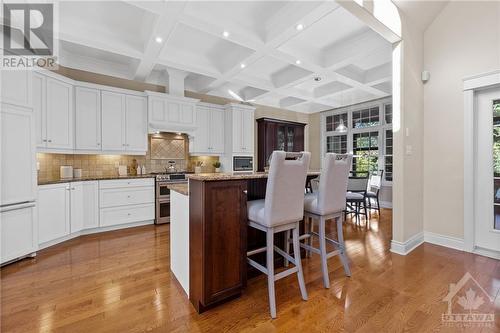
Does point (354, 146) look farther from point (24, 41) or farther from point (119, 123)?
point (24, 41)

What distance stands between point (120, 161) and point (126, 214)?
3.58 ft

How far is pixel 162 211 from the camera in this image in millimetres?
4262

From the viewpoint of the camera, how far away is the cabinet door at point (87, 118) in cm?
368

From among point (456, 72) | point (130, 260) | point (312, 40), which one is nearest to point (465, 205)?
point (456, 72)

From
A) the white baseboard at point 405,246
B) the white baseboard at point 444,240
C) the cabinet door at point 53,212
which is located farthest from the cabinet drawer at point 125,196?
the white baseboard at point 444,240

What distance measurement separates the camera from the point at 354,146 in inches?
253

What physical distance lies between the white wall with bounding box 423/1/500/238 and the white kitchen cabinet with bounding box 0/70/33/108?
16.7 ft

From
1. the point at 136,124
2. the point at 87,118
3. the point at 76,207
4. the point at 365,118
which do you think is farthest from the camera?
the point at 365,118

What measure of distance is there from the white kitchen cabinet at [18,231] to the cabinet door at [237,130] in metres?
3.60

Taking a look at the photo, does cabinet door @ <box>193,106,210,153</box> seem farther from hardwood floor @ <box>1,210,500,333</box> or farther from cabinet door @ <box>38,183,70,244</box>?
hardwood floor @ <box>1,210,500,333</box>

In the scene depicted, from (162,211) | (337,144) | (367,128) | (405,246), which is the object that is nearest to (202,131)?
(162,211)

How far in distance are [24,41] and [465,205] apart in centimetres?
594

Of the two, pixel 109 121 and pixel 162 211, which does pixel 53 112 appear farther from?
pixel 162 211

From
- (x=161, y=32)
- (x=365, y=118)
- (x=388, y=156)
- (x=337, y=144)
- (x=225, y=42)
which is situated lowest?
(x=388, y=156)
